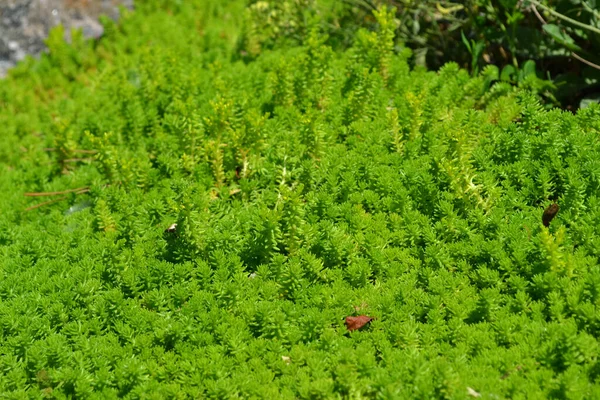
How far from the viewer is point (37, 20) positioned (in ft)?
29.1

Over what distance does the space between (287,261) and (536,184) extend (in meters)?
1.67

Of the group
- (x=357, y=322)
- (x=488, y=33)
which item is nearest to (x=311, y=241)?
(x=357, y=322)

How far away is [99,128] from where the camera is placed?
6086 mm

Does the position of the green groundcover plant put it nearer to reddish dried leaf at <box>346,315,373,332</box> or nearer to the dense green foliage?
reddish dried leaf at <box>346,315,373,332</box>

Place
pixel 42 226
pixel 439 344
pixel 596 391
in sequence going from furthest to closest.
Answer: pixel 42 226 < pixel 439 344 < pixel 596 391

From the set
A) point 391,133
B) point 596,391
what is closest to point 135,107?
point 391,133

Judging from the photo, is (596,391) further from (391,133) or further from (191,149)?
(191,149)

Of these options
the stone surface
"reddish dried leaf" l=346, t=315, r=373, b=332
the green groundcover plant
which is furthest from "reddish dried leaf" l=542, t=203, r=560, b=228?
the stone surface

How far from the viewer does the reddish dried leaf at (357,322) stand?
3732 millimetres

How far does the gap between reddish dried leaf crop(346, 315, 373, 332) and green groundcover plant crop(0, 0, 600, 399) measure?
0.7 inches

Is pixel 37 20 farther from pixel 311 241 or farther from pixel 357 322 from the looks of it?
pixel 357 322

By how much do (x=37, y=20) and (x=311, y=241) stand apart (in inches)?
249

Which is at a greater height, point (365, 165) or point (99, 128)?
point (365, 165)

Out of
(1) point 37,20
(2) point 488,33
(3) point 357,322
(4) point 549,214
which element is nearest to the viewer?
(3) point 357,322
